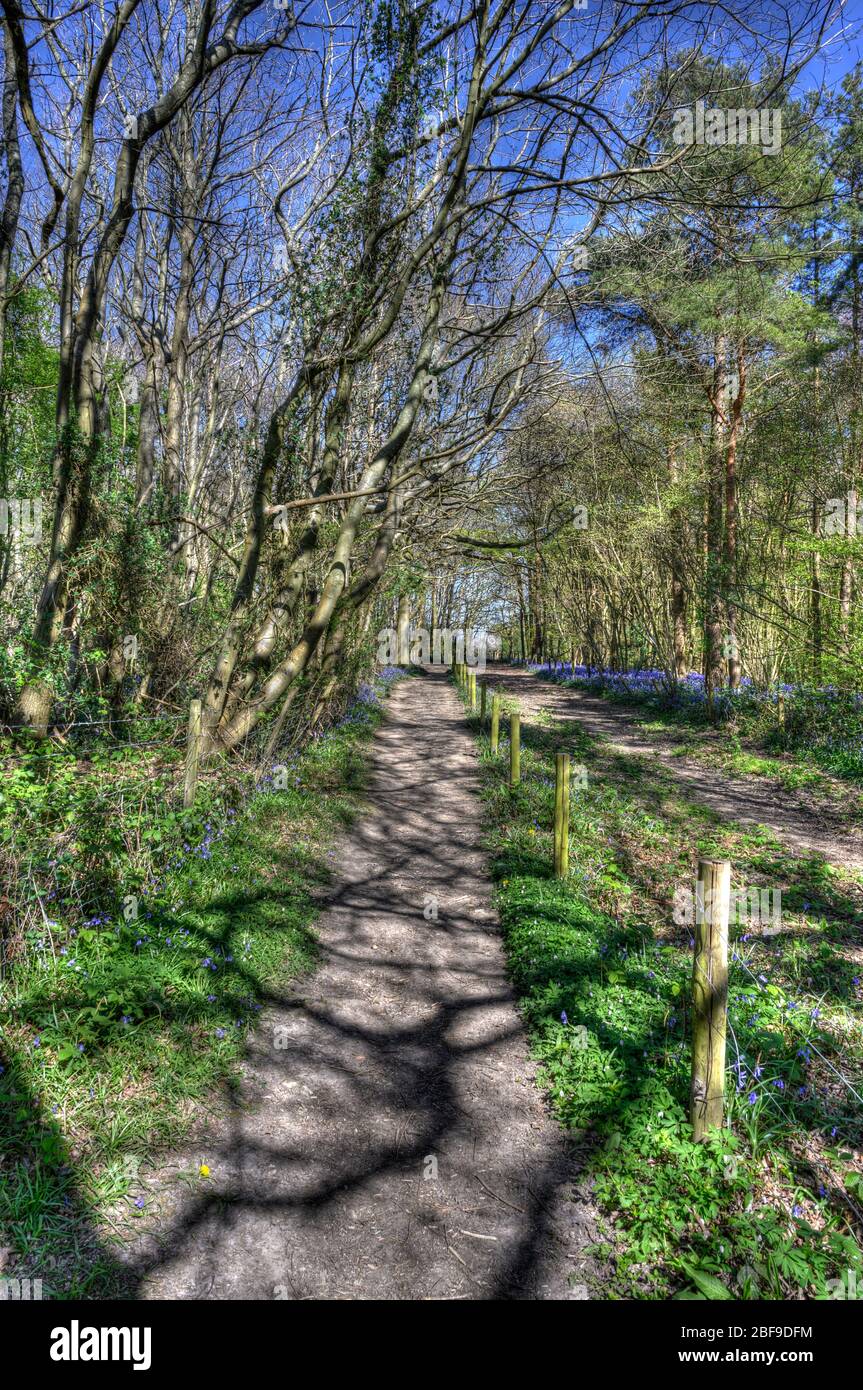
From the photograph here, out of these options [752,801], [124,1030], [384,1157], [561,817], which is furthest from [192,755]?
[752,801]

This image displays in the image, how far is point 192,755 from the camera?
251 inches

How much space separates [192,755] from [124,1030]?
2987 mm

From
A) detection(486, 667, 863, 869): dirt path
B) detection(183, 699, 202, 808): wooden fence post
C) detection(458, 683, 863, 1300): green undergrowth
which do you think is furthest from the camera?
detection(486, 667, 863, 869): dirt path

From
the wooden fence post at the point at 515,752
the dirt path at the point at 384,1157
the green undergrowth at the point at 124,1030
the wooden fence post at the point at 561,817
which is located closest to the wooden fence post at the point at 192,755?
the green undergrowth at the point at 124,1030

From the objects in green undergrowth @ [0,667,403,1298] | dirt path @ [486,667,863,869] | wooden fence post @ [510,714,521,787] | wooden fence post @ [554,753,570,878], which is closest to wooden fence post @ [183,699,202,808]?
green undergrowth @ [0,667,403,1298]

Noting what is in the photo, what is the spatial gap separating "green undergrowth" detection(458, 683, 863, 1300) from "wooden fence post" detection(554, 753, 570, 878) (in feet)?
0.43

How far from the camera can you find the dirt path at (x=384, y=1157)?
2697 millimetres

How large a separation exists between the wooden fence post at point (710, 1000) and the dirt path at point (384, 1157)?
0.65 meters

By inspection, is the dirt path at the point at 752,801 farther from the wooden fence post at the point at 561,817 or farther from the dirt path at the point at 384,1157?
the dirt path at the point at 384,1157

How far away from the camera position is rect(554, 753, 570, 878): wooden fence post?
21.1 ft

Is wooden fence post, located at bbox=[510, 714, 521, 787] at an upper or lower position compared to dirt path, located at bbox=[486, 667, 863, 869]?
upper

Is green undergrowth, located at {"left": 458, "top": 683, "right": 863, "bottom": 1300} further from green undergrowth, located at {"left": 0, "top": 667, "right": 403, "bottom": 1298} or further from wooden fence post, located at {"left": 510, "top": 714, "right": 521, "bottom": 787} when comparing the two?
wooden fence post, located at {"left": 510, "top": 714, "right": 521, "bottom": 787}

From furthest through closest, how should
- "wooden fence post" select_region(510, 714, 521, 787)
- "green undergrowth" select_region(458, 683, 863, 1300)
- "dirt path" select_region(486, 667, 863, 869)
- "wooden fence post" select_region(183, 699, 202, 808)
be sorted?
1. "wooden fence post" select_region(510, 714, 521, 787)
2. "dirt path" select_region(486, 667, 863, 869)
3. "wooden fence post" select_region(183, 699, 202, 808)
4. "green undergrowth" select_region(458, 683, 863, 1300)
